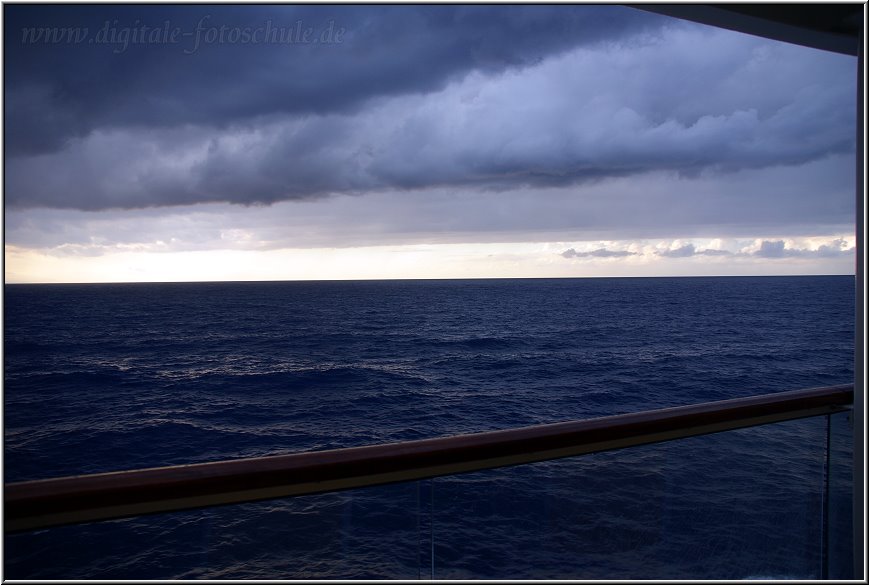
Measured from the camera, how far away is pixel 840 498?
5.26ft

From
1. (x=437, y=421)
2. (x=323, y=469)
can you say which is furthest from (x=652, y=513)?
(x=437, y=421)

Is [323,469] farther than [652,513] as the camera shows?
No

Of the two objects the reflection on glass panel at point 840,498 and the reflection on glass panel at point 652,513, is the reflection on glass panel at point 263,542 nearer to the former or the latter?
the reflection on glass panel at point 652,513

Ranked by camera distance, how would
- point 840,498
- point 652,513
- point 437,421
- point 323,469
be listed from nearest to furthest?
point 323,469 < point 652,513 < point 840,498 < point 437,421

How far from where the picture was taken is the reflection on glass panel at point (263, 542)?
3.09ft

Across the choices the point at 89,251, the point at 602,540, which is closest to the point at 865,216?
the point at 602,540

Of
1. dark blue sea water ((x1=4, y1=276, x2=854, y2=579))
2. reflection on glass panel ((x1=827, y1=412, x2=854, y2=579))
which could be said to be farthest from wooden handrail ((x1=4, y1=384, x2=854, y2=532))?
reflection on glass panel ((x1=827, y1=412, x2=854, y2=579))

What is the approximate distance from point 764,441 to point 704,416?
27 cm

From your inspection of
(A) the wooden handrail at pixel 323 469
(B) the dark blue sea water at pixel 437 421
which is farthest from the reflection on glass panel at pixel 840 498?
(A) the wooden handrail at pixel 323 469

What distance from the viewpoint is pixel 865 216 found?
1538mm

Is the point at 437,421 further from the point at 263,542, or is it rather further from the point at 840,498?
the point at 263,542

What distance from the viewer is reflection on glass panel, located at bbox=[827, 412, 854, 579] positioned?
1580 mm

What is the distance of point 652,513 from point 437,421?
1833cm

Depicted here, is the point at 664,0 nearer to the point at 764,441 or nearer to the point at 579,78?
the point at 764,441
